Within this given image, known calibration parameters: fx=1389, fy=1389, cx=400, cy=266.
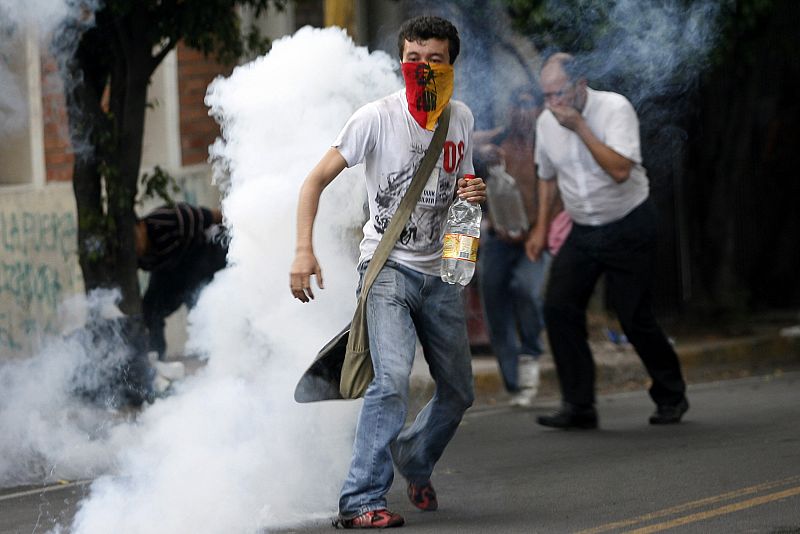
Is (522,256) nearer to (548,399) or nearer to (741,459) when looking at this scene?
(548,399)

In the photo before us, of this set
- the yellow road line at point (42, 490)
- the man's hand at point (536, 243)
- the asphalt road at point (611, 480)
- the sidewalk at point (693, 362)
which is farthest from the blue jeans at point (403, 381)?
the sidewalk at point (693, 362)

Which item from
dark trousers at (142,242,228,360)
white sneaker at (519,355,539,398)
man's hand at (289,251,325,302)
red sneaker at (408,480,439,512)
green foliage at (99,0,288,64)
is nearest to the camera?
man's hand at (289,251,325,302)

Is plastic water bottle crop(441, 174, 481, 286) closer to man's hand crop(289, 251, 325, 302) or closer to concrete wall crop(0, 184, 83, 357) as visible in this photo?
man's hand crop(289, 251, 325, 302)

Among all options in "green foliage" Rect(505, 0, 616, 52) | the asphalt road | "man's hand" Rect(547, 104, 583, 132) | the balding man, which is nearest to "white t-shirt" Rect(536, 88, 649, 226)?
the balding man

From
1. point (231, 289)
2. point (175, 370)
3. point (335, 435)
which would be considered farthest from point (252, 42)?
point (335, 435)

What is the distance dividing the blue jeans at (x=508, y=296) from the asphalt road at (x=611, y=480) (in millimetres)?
578

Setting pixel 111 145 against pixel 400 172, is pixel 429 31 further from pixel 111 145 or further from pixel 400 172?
pixel 111 145

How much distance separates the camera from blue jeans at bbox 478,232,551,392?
28.8 feet

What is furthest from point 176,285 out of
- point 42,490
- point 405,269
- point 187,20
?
point 405,269

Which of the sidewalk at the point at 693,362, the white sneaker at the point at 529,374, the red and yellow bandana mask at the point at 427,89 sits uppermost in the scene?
the red and yellow bandana mask at the point at 427,89

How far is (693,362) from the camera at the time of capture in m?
10.9

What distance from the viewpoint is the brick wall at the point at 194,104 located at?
11.2 meters

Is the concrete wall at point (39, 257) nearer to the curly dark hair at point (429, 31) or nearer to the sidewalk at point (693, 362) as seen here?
the sidewalk at point (693, 362)

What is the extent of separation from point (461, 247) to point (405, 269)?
0.23 meters
